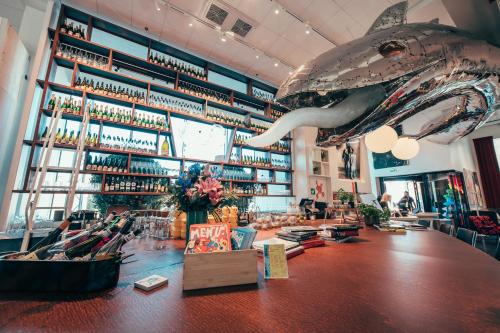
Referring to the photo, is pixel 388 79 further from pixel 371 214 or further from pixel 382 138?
pixel 382 138

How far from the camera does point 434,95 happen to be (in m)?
0.58

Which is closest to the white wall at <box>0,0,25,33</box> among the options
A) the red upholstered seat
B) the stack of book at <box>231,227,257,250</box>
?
the stack of book at <box>231,227,257,250</box>

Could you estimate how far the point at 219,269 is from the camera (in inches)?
A: 23.6

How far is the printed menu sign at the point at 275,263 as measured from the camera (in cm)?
67

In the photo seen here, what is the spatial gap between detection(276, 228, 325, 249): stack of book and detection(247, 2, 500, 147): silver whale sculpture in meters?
0.65

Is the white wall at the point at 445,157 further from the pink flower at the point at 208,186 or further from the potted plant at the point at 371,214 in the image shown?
the pink flower at the point at 208,186

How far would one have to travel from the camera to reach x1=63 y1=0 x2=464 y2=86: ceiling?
9.71 ft

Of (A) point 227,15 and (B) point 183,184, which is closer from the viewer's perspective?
(B) point 183,184

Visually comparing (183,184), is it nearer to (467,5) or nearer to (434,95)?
(434,95)

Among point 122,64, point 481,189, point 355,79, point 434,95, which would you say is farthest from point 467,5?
point 481,189

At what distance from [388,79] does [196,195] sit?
33.5 inches

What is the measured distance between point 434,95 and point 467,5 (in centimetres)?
27

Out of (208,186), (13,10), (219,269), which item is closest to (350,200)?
(208,186)

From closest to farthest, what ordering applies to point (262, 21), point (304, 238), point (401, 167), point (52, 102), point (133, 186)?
1. point (304, 238)
2. point (52, 102)
3. point (133, 186)
4. point (262, 21)
5. point (401, 167)
